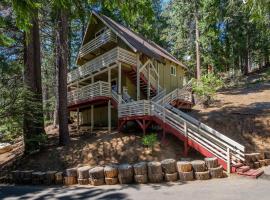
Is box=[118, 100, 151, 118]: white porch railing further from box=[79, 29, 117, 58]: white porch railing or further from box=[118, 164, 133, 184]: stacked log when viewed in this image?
box=[79, 29, 117, 58]: white porch railing

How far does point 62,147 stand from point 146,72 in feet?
27.8

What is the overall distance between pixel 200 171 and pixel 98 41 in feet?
49.7

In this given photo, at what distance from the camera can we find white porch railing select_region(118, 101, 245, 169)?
44.5 ft

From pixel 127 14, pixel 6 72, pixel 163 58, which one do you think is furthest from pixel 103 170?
pixel 163 58

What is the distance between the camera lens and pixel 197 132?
52.1ft

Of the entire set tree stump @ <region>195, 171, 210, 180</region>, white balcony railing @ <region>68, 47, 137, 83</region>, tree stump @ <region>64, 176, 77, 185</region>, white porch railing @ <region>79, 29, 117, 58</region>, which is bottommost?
tree stump @ <region>64, 176, 77, 185</region>

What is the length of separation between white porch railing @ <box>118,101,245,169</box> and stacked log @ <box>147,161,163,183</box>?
2.79 metres

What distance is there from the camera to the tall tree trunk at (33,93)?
1739 centimetres

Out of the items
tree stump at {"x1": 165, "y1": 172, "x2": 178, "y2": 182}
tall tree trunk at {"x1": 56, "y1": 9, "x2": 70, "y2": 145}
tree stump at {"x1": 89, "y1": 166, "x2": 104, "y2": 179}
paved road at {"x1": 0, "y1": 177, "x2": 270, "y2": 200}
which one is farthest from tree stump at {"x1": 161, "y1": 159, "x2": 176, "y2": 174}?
tall tree trunk at {"x1": 56, "y1": 9, "x2": 70, "y2": 145}

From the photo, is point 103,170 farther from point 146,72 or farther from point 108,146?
point 146,72

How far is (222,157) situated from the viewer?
1350 centimetres

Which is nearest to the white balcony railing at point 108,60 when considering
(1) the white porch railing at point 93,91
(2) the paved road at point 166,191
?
(1) the white porch railing at point 93,91

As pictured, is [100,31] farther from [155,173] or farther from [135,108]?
[155,173]

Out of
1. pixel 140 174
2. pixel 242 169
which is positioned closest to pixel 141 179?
pixel 140 174
